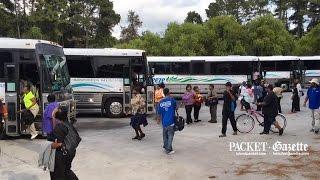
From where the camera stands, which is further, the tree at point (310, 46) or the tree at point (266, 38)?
the tree at point (310, 46)

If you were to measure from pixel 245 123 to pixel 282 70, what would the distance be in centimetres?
2345

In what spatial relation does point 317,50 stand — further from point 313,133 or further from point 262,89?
point 313,133

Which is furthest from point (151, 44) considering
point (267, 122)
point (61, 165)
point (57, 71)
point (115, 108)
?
point (61, 165)

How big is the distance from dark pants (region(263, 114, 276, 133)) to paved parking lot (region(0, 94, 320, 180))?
0.33 m

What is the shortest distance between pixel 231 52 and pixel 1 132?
37.1m

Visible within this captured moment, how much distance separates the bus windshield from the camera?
16.9 metres

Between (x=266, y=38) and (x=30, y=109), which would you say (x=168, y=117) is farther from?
(x=266, y=38)

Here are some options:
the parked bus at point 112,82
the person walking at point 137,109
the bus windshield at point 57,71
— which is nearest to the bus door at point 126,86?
the parked bus at point 112,82

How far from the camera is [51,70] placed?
16969 millimetres

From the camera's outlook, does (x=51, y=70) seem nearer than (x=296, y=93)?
Yes

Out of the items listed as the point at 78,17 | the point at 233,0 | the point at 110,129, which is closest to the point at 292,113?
the point at 110,129

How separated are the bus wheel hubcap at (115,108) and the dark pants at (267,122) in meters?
8.52

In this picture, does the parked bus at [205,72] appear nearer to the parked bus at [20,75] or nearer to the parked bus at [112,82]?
the parked bus at [112,82]

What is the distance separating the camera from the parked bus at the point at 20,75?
16234 mm
